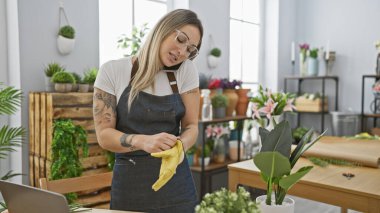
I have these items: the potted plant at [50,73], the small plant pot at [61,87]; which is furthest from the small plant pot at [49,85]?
the small plant pot at [61,87]

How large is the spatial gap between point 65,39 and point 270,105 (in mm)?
1710

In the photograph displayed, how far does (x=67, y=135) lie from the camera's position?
254 centimetres

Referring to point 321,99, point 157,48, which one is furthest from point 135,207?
point 321,99

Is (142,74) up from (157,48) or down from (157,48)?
down

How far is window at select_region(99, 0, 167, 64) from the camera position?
3418 millimetres

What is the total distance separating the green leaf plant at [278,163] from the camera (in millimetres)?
979

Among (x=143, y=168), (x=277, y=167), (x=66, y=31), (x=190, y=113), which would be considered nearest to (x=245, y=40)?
(x=66, y=31)

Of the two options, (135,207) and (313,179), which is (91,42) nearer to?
(135,207)

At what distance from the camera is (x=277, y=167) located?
1.00 m

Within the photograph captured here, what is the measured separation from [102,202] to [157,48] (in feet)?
5.60

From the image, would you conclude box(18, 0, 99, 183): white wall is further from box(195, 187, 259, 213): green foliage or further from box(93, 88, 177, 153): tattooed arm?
box(195, 187, 259, 213): green foliage

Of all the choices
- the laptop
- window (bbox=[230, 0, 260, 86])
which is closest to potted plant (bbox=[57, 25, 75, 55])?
the laptop

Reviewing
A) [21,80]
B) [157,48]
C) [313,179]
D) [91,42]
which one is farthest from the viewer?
[91,42]

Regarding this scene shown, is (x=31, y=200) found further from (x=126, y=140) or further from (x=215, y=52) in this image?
(x=215, y=52)
